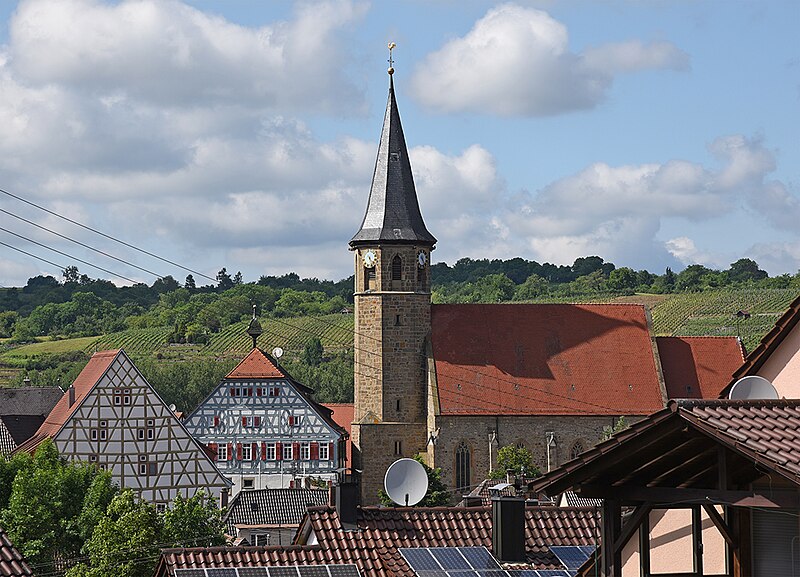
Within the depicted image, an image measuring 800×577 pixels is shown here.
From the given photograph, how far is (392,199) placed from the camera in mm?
55219

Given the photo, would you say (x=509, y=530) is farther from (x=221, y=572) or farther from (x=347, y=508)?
(x=221, y=572)

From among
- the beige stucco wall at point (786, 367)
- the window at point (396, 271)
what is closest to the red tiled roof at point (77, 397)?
the window at point (396, 271)

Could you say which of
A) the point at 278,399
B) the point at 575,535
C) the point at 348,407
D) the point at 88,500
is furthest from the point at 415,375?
the point at 575,535

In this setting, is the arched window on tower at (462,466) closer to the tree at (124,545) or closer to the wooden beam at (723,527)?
the tree at (124,545)

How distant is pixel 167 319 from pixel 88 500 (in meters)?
92.0

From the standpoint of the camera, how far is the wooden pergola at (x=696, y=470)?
21.5ft

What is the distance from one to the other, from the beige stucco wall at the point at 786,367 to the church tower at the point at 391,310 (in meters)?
44.0

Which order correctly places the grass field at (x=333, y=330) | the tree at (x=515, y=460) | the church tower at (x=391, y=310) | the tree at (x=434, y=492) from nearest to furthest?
the tree at (x=434, y=492)
the tree at (x=515, y=460)
the church tower at (x=391, y=310)
the grass field at (x=333, y=330)

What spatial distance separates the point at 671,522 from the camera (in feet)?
28.3

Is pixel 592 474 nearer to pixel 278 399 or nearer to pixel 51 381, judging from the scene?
pixel 278 399

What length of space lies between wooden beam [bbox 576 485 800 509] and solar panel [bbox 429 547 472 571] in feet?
25.3

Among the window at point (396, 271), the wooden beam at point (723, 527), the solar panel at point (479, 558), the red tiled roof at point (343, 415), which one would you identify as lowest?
the solar panel at point (479, 558)

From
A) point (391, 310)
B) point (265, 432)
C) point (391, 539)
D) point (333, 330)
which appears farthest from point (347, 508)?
point (333, 330)

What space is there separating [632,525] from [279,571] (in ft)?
26.3
